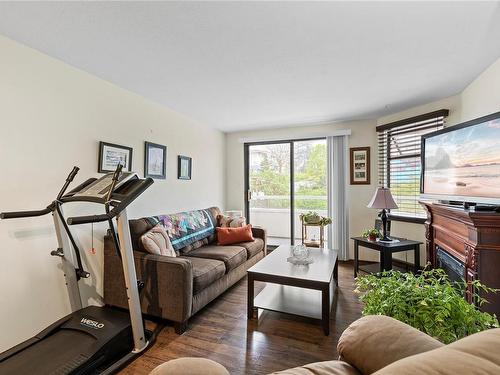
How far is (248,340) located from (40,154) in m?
2.30

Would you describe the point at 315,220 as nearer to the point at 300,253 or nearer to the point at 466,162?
the point at 300,253

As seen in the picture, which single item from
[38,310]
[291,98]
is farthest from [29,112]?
[291,98]

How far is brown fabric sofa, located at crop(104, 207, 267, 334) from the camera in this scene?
214 cm

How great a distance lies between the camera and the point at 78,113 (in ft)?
7.64

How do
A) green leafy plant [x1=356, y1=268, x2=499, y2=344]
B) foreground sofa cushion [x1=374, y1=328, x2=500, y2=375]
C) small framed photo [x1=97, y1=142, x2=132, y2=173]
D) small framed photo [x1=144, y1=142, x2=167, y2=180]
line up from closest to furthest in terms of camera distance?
1. foreground sofa cushion [x1=374, y1=328, x2=500, y2=375]
2. green leafy plant [x1=356, y1=268, x2=499, y2=344]
3. small framed photo [x1=97, y1=142, x2=132, y2=173]
4. small framed photo [x1=144, y1=142, x2=167, y2=180]

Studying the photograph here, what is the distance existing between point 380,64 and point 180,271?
2547mm

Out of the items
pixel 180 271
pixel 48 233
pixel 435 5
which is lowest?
pixel 180 271

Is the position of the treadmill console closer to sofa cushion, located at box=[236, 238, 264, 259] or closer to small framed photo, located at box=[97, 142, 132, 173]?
small framed photo, located at box=[97, 142, 132, 173]

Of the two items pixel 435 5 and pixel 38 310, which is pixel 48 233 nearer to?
pixel 38 310

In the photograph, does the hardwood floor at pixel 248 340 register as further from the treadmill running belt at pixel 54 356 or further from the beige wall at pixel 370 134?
the beige wall at pixel 370 134

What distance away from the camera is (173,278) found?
2.16m

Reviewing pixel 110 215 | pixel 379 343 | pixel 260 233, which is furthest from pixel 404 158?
pixel 110 215

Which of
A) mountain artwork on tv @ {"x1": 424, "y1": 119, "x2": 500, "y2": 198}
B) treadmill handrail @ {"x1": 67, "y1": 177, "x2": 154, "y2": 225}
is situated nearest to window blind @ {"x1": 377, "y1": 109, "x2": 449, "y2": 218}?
mountain artwork on tv @ {"x1": 424, "y1": 119, "x2": 500, "y2": 198}

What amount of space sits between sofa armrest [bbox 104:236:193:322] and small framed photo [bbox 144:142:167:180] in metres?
1.08
